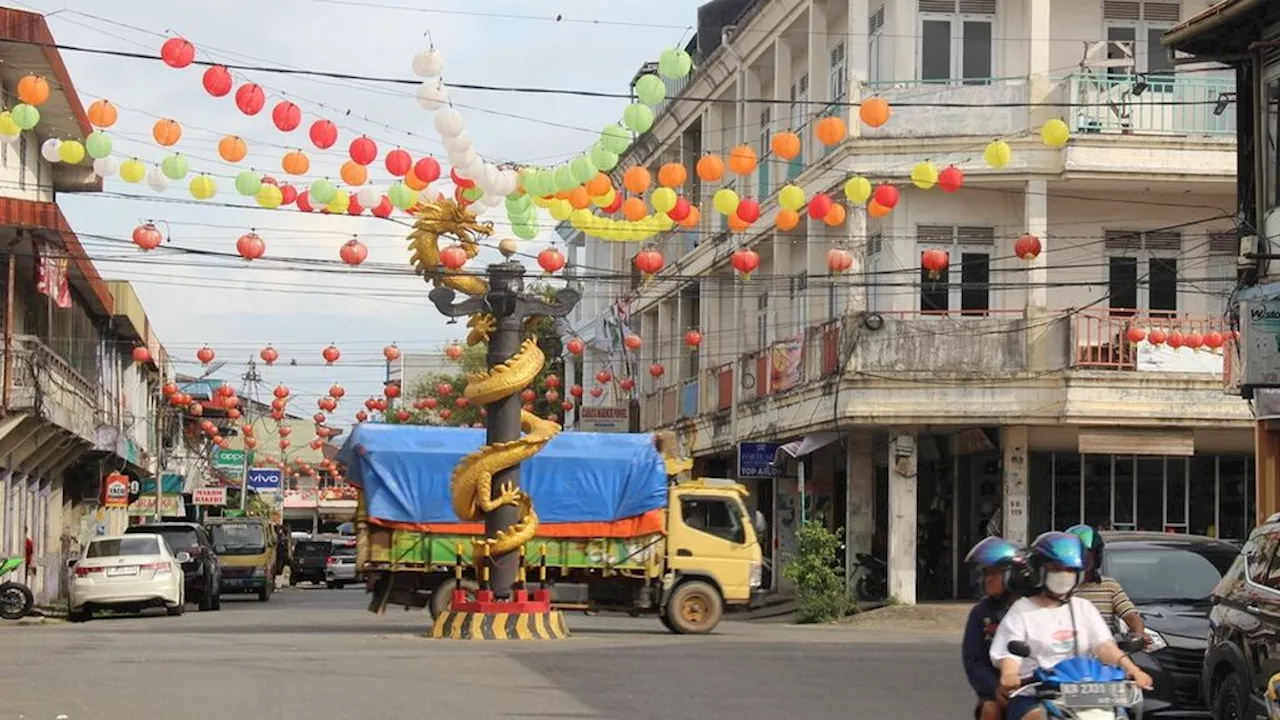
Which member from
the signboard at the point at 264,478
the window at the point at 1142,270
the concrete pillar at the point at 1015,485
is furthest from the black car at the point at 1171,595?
the signboard at the point at 264,478

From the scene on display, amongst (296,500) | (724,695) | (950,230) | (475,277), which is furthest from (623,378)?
(296,500)

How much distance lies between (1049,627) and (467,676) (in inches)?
395

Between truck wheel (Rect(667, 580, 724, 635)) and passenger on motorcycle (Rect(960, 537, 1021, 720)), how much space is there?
18.5 metres

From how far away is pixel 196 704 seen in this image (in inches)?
614

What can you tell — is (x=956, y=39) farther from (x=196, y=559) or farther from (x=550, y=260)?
(x=196, y=559)

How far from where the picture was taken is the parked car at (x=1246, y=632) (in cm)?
1272

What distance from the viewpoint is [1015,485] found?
1332 inches

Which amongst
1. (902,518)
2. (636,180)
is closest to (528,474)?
(636,180)

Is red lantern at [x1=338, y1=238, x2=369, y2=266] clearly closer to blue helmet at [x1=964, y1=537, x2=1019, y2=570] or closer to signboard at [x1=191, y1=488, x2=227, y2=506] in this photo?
blue helmet at [x1=964, y1=537, x2=1019, y2=570]

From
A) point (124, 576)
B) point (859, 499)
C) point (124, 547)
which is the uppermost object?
point (859, 499)

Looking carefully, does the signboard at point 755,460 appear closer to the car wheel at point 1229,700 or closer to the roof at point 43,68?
the roof at point 43,68

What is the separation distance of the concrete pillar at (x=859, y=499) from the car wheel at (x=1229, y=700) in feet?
75.7

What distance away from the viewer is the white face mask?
891 centimetres

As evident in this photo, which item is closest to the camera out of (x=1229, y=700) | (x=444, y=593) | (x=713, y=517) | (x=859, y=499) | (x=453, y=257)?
(x=1229, y=700)
